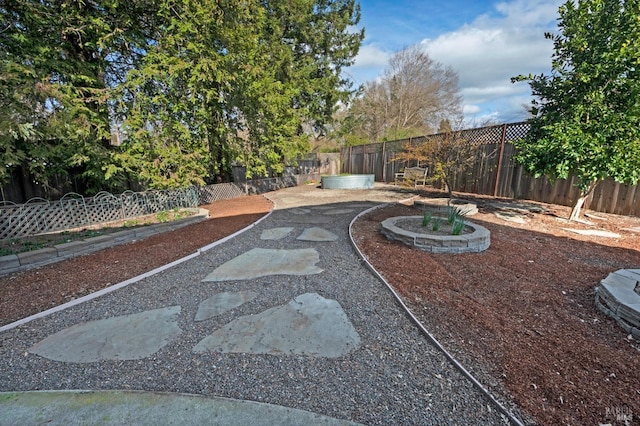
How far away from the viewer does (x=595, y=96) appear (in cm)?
418

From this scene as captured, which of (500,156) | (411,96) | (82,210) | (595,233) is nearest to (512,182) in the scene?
(500,156)

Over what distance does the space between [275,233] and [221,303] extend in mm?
2361

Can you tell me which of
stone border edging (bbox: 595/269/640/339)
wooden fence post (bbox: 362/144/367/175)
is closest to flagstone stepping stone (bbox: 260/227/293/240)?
stone border edging (bbox: 595/269/640/339)

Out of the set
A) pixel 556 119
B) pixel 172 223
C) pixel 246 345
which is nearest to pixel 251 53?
pixel 172 223

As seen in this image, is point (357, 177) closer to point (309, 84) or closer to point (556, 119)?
point (309, 84)

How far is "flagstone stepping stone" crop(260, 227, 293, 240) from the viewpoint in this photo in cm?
463

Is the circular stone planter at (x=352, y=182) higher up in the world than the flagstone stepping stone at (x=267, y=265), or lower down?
higher up

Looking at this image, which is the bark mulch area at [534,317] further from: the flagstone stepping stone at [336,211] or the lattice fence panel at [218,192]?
the lattice fence panel at [218,192]

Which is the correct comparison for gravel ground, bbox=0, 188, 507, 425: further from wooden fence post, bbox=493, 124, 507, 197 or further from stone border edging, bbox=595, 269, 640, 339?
wooden fence post, bbox=493, 124, 507, 197

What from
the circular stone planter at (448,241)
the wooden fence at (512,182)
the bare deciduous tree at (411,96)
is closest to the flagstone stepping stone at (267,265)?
the circular stone planter at (448,241)

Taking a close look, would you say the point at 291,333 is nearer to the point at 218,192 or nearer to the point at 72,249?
the point at 72,249

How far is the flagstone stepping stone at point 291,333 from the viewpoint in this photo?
192 centimetres

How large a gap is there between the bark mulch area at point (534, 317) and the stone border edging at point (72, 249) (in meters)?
3.81

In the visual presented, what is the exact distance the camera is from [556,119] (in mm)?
4762
